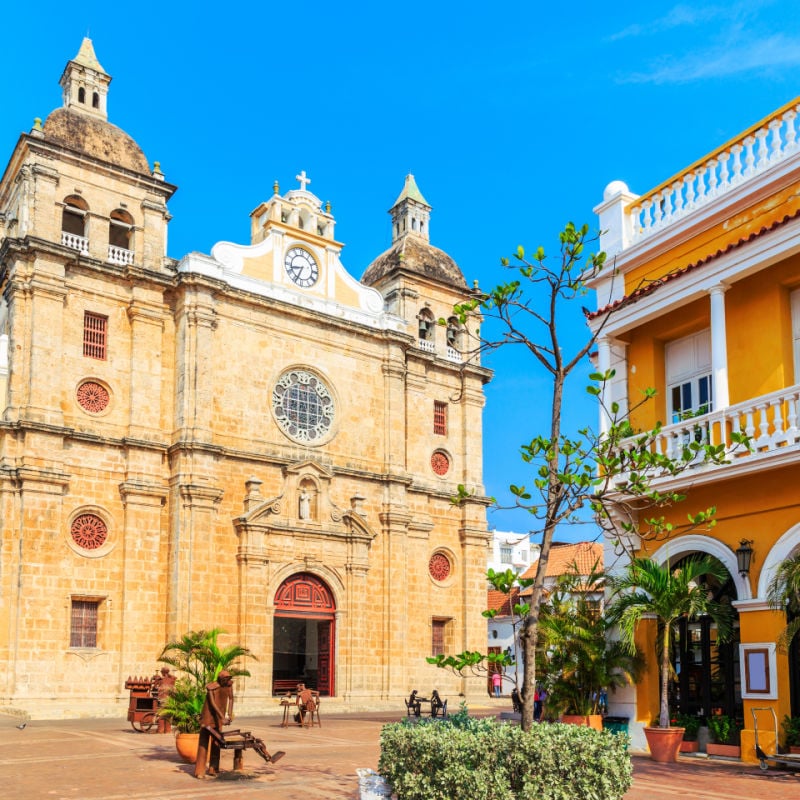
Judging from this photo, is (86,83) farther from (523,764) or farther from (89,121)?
(523,764)

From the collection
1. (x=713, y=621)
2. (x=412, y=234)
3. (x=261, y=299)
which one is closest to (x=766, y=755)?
(x=713, y=621)

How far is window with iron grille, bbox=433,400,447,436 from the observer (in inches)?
1357

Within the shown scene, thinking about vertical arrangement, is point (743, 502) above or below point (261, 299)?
below

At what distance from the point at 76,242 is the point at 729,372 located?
20010mm

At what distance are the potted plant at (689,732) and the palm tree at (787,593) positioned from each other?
227 centimetres

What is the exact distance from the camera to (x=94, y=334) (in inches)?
1089

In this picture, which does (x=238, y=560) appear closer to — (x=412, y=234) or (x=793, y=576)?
(x=412, y=234)

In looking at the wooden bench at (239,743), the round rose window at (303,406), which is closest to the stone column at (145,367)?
the round rose window at (303,406)

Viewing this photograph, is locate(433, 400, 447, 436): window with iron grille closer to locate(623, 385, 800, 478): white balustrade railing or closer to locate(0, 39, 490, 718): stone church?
locate(0, 39, 490, 718): stone church

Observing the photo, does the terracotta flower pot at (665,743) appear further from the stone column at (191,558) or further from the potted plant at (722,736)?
the stone column at (191,558)

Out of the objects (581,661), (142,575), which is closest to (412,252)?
(142,575)

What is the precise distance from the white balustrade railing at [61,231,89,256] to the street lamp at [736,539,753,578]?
2064cm

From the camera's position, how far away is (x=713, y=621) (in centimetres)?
1430

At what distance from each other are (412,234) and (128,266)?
41.6 ft
